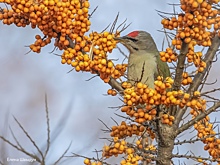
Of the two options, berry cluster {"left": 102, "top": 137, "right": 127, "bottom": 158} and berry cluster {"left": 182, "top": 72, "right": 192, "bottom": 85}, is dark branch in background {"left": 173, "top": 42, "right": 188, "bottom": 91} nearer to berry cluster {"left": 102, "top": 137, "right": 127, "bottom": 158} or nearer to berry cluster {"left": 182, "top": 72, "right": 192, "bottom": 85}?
berry cluster {"left": 182, "top": 72, "right": 192, "bottom": 85}

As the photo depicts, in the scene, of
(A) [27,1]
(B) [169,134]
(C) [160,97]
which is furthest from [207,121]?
(A) [27,1]

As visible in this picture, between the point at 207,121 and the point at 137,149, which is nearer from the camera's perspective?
the point at 137,149

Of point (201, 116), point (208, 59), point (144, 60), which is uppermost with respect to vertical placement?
point (144, 60)

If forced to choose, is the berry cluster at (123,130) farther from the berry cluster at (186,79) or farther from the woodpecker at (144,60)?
the woodpecker at (144,60)

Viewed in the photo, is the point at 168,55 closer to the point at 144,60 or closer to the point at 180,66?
the point at 180,66

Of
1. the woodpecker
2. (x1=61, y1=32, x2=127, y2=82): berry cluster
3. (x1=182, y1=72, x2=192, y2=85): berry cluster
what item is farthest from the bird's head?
(x1=182, y1=72, x2=192, y2=85): berry cluster

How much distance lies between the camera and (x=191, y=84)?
7.27 feet

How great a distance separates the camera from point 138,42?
139 inches

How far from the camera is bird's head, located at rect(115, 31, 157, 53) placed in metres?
3.13

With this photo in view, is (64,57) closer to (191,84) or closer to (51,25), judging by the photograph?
(51,25)

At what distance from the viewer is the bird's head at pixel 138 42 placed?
123 inches

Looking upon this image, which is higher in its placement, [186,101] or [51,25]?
[51,25]

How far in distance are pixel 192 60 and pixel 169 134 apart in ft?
1.62

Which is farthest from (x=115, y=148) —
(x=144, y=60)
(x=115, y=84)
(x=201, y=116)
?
(x=144, y=60)
